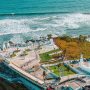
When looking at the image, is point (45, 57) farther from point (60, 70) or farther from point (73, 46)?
point (73, 46)

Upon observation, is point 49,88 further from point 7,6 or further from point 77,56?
point 7,6

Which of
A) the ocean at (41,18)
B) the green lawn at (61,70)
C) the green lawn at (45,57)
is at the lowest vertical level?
the green lawn at (61,70)

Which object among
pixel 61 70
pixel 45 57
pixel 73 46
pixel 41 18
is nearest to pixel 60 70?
pixel 61 70

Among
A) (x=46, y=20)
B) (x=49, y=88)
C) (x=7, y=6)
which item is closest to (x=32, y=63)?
(x=49, y=88)

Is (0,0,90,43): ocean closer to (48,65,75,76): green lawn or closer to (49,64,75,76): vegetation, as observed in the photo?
(49,64,75,76): vegetation

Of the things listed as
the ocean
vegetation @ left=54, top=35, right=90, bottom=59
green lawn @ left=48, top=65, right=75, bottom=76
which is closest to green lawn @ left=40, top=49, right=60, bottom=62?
vegetation @ left=54, top=35, right=90, bottom=59

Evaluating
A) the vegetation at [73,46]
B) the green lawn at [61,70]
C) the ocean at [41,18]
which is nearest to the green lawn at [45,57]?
the vegetation at [73,46]

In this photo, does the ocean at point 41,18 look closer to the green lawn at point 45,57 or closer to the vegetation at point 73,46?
the vegetation at point 73,46
